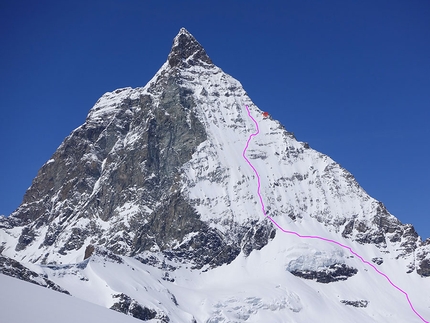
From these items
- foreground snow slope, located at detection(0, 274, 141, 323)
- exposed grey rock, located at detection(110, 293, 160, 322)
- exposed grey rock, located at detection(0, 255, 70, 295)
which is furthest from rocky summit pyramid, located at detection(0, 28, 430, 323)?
foreground snow slope, located at detection(0, 274, 141, 323)

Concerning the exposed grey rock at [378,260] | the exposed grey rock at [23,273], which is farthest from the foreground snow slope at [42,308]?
the exposed grey rock at [378,260]

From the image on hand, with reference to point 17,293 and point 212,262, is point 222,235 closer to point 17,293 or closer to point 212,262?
point 212,262

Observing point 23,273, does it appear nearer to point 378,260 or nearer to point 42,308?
point 378,260

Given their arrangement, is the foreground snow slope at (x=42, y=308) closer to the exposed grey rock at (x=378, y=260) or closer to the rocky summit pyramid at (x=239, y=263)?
the rocky summit pyramid at (x=239, y=263)

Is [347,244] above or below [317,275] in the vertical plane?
above

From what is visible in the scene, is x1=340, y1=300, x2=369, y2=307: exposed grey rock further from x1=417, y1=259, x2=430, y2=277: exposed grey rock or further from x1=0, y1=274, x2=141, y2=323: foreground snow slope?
x1=0, y1=274, x2=141, y2=323: foreground snow slope

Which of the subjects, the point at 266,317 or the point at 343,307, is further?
the point at 343,307

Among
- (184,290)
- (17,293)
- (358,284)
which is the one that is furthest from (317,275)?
(17,293)

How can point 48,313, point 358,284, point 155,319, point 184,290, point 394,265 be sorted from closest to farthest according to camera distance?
point 48,313 < point 155,319 < point 184,290 < point 358,284 < point 394,265

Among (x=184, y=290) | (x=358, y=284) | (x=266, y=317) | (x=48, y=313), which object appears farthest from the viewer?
(x=358, y=284)
